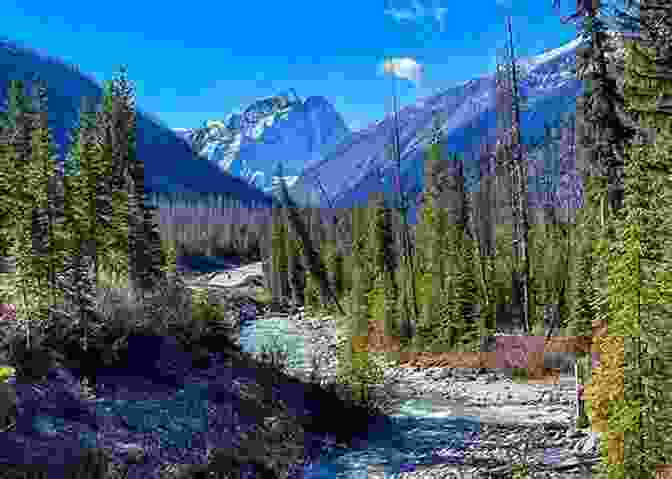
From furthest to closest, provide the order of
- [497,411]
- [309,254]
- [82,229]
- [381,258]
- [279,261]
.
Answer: [279,261], [309,254], [381,258], [497,411], [82,229]

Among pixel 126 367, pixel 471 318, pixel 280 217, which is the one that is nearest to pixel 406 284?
pixel 471 318

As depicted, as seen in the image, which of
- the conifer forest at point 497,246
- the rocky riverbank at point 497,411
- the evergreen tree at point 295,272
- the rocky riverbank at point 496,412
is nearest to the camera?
the conifer forest at point 497,246

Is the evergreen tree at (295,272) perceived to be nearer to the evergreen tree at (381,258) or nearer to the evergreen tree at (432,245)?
the evergreen tree at (381,258)

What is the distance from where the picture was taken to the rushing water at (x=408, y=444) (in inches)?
689

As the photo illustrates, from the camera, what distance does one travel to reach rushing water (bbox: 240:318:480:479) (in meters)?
17.5

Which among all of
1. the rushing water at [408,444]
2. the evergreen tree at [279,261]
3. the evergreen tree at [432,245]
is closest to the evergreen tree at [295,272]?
the evergreen tree at [279,261]

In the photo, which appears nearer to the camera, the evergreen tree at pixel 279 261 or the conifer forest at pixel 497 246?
the conifer forest at pixel 497 246

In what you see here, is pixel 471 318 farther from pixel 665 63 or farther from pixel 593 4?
pixel 665 63

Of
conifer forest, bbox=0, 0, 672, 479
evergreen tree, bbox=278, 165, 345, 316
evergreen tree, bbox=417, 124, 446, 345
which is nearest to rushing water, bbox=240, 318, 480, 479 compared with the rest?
conifer forest, bbox=0, 0, 672, 479

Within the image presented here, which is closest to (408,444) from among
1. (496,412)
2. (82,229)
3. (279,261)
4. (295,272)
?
(496,412)

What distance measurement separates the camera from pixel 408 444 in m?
19.4

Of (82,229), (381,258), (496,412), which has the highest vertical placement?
(82,229)

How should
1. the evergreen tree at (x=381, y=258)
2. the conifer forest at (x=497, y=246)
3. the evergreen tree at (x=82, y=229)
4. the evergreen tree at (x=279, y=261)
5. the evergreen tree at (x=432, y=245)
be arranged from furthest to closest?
1. the evergreen tree at (x=279, y=261)
2. the evergreen tree at (x=381, y=258)
3. the evergreen tree at (x=432, y=245)
4. the evergreen tree at (x=82, y=229)
5. the conifer forest at (x=497, y=246)

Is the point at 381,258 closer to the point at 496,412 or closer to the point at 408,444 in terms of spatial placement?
the point at 496,412
